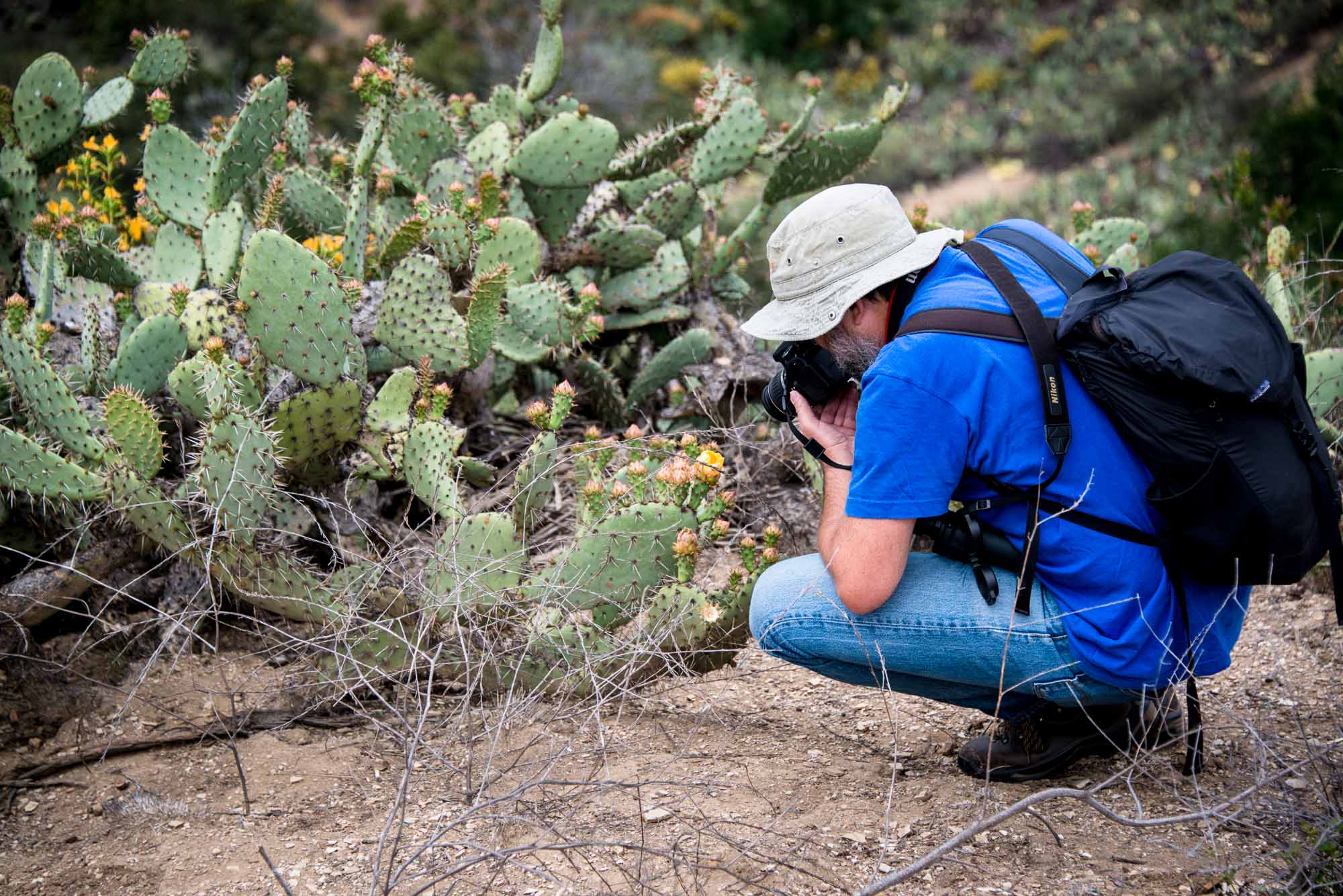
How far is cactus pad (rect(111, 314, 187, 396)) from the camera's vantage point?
3.11m

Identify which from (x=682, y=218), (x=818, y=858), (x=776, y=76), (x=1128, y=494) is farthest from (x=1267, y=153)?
(x=776, y=76)

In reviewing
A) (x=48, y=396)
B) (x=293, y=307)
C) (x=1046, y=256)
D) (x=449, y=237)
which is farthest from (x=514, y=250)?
(x=1046, y=256)

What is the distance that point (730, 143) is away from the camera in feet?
13.8

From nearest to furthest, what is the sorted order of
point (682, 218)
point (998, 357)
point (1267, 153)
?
point (998, 357) → point (682, 218) → point (1267, 153)

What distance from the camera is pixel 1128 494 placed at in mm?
2014

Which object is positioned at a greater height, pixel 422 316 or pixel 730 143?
pixel 730 143

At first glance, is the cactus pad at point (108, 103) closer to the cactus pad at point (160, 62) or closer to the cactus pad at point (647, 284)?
the cactus pad at point (160, 62)

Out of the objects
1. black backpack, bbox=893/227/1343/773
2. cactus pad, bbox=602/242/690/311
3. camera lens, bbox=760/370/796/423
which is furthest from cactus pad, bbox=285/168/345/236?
black backpack, bbox=893/227/1343/773

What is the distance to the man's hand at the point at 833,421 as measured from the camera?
2270 mm

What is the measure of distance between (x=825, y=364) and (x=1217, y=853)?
3.91 feet

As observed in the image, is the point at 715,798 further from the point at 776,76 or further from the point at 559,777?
the point at 776,76

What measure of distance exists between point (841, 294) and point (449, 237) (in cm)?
175

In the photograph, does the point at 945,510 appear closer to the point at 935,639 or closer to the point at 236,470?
the point at 935,639

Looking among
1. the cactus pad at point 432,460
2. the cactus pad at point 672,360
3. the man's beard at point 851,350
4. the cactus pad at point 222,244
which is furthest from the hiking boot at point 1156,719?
the cactus pad at point 222,244
